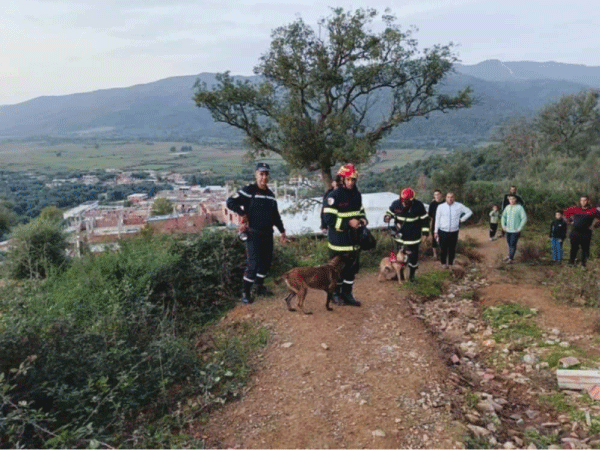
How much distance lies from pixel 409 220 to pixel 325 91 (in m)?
7.77

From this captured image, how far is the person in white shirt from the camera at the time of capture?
27.4 feet

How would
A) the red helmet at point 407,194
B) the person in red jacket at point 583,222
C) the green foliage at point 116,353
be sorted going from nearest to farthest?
the green foliage at point 116,353
the red helmet at point 407,194
the person in red jacket at point 583,222

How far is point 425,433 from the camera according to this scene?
3537 mm

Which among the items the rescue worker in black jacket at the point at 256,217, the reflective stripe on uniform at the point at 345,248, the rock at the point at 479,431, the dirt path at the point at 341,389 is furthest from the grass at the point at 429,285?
the rock at the point at 479,431

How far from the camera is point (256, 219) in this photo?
21.0ft

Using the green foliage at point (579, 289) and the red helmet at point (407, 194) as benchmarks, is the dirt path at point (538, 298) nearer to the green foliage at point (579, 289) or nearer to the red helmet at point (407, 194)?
the green foliage at point (579, 289)

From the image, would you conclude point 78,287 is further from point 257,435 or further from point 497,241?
point 497,241

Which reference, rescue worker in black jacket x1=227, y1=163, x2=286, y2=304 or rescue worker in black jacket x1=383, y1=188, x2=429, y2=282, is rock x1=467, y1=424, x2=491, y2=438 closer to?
rescue worker in black jacket x1=227, y1=163, x2=286, y2=304

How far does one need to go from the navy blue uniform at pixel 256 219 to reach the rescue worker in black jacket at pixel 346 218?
818 mm

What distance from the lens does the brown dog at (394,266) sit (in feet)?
25.5

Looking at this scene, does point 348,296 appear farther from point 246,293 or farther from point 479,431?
point 479,431

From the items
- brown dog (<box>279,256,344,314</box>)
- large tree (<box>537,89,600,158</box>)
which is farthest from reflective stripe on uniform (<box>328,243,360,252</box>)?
large tree (<box>537,89,600,158</box>)

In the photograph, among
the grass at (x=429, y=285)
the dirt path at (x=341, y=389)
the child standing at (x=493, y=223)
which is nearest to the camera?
the dirt path at (x=341, y=389)

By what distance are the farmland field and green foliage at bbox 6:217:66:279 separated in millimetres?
55084
